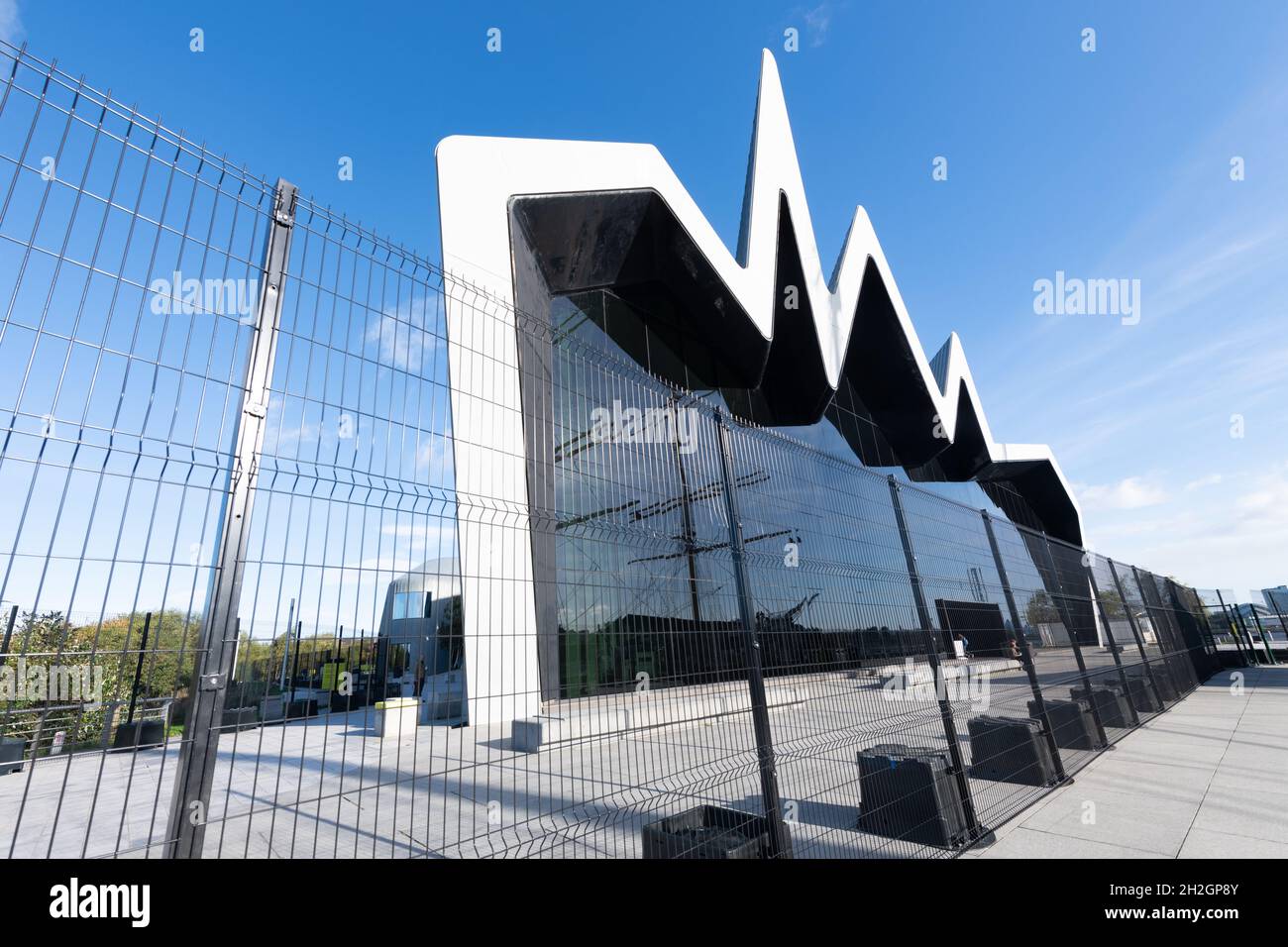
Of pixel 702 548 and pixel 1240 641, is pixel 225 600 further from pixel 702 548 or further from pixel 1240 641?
pixel 1240 641

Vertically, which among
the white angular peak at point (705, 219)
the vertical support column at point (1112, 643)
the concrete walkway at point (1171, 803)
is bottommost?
the concrete walkway at point (1171, 803)

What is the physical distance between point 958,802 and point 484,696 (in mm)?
4185

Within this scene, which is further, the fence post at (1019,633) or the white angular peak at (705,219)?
the white angular peak at (705,219)

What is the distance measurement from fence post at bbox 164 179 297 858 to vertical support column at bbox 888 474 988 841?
15.1ft

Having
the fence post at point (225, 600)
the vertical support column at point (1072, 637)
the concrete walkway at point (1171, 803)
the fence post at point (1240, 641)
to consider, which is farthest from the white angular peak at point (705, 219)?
the fence post at point (1240, 641)

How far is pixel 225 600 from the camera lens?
188 cm

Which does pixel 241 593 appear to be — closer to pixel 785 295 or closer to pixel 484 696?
pixel 484 696

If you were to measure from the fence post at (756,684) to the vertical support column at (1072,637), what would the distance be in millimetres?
6158

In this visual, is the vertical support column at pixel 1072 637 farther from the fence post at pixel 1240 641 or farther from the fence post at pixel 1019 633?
the fence post at pixel 1240 641

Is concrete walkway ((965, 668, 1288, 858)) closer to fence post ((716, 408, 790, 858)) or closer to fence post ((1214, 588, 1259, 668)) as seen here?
fence post ((716, 408, 790, 858))

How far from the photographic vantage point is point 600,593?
9.90ft

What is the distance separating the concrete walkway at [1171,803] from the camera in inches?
165

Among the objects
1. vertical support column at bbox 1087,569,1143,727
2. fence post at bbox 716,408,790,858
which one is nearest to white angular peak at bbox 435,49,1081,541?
fence post at bbox 716,408,790,858
